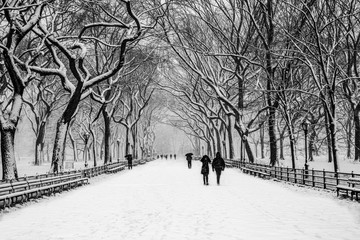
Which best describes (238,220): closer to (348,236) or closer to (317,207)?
(348,236)

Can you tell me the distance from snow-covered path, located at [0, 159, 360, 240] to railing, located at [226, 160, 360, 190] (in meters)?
1.19

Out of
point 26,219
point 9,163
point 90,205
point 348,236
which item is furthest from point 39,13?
point 348,236

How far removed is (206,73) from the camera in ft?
113

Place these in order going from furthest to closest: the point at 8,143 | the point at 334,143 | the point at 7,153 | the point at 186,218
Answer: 1. the point at 334,143
2. the point at 8,143
3. the point at 7,153
4. the point at 186,218

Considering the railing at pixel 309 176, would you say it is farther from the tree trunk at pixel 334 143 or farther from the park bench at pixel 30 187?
the park bench at pixel 30 187

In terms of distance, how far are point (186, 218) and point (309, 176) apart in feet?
39.8

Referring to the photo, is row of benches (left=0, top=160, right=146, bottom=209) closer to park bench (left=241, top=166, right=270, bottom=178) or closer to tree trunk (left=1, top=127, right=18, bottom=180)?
tree trunk (left=1, top=127, right=18, bottom=180)

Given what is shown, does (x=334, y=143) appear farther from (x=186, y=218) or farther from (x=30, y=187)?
(x=30, y=187)

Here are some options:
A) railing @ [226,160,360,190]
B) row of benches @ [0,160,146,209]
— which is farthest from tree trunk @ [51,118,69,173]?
railing @ [226,160,360,190]

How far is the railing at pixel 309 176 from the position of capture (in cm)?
1602

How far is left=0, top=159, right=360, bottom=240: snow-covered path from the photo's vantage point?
26.8ft

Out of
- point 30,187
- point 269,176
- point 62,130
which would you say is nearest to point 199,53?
point 269,176

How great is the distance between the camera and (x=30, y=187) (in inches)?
617

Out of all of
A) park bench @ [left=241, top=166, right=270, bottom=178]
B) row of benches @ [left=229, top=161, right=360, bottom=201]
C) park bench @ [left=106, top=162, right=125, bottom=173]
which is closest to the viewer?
row of benches @ [left=229, top=161, right=360, bottom=201]
